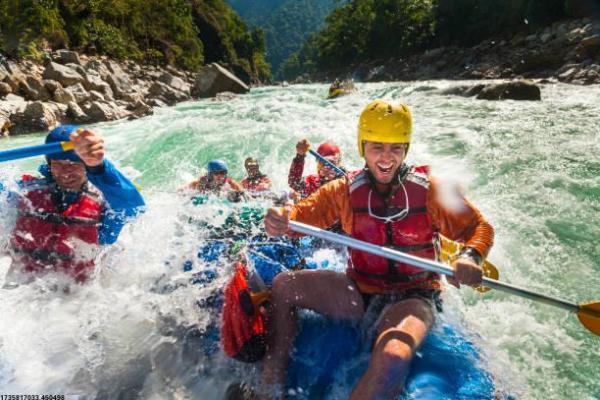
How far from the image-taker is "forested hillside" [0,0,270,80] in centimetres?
1761

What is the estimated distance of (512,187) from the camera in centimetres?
652

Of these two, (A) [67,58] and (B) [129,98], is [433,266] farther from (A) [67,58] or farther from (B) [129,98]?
(A) [67,58]

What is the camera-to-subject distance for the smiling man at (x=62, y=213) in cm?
295

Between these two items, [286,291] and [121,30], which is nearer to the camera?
[286,291]

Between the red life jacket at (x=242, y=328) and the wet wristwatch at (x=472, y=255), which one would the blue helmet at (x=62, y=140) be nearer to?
the red life jacket at (x=242, y=328)

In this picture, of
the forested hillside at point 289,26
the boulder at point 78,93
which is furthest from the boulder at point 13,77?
the forested hillside at point 289,26

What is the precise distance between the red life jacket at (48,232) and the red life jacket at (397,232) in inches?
83.0

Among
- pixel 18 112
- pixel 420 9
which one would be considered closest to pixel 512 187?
pixel 18 112

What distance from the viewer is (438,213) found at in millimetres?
2549

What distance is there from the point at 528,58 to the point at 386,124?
23052 mm

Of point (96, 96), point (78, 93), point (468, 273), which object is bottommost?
point (96, 96)

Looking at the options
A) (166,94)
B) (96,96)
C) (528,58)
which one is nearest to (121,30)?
(166,94)

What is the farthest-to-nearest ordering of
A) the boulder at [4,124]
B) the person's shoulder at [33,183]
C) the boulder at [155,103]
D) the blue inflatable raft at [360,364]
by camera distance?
the boulder at [155,103] → the boulder at [4,124] → the person's shoulder at [33,183] → the blue inflatable raft at [360,364]

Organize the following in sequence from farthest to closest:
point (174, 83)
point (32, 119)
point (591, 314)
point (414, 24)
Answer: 1. point (414, 24)
2. point (174, 83)
3. point (32, 119)
4. point (591, 314)
